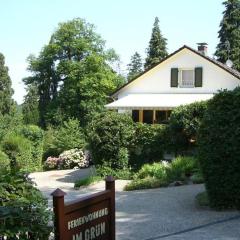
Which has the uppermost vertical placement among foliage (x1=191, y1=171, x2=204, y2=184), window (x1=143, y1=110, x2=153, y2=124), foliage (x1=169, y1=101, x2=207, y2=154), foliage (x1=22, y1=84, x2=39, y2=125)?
foliage (x1=22, y1=84, x2=39, y2=125)

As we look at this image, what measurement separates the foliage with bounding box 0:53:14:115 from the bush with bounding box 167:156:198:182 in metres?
33.0

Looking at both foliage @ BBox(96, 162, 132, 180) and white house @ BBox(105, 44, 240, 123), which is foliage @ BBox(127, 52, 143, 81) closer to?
white house @ BBox(105, 44, 240, 123)

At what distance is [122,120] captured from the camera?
2006cm

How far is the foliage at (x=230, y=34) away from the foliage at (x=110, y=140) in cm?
2753

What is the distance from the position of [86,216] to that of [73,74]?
152 feet

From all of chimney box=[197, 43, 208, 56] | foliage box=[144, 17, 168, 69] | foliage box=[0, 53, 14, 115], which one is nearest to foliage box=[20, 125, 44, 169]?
chimney box=[197, 43, 208, 56]

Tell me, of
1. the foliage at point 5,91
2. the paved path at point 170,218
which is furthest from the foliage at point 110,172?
the foliage at point 5,91

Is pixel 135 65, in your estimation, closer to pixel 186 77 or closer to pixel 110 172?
pixel 186 77

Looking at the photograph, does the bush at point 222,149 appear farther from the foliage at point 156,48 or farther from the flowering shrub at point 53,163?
the foliage at point 156,48

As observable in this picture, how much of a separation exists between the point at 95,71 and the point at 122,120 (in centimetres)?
3215

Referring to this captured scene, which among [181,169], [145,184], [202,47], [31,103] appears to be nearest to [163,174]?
[181,169]

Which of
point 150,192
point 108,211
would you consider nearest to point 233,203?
point 150,192

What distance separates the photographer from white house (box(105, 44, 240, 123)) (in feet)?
106

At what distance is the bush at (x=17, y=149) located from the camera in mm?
→ 23609
